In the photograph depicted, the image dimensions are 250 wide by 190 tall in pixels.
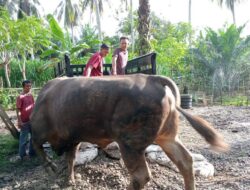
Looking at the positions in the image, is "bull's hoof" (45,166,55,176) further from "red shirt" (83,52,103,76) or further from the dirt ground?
"red shirt" (83,52,103,76)

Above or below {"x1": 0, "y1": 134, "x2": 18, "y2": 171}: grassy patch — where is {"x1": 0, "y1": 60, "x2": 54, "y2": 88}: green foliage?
above

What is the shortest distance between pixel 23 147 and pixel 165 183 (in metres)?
2.77

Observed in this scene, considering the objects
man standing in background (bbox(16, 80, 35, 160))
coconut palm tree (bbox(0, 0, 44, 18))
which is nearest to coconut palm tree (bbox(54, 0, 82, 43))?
coconut palm tree (bbox(0, 0, 44, 18))

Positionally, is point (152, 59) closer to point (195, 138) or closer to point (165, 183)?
point (165, 183)

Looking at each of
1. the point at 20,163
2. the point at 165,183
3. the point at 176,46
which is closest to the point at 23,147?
the point at 20,163

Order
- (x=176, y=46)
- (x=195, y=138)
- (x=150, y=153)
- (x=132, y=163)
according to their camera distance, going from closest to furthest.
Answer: (x=132, y=163), (x=150, y=153), (x=195, y=138), (x=176, y=46)

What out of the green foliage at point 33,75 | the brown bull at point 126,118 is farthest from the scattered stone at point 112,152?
the green foliage at point 33,75

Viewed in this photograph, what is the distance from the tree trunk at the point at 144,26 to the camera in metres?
13.9

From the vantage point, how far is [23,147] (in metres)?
6.00

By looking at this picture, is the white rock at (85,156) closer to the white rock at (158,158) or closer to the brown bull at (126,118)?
the brown bull at (126,118)

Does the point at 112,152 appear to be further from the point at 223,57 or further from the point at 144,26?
the point at 223,57

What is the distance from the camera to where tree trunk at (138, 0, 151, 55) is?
13.9 metres

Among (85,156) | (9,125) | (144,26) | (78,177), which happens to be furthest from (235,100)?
(78,177)

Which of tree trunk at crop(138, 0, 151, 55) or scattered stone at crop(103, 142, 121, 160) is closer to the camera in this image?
scattered stone at crop(103, 142, 121, 160)
